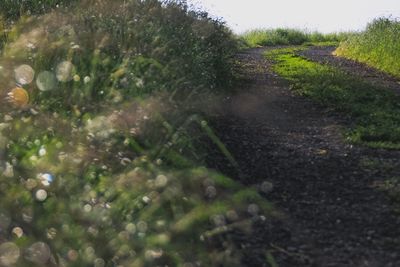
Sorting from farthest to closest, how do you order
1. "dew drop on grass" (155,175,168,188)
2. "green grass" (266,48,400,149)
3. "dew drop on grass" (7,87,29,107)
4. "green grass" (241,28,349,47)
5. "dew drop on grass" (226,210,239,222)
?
1. "green grass" (241,28,349,47)
2. "green grass" (266,48,400,149)
3. "dew drop on grass" (7,87,29,107)
4. "dew drop on grass" (226,210,239,222)
5. "dew drop on grass" (155,175,168,188)

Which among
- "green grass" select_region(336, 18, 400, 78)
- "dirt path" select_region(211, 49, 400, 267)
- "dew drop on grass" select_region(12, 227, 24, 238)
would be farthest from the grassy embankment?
"green grass" select_region(336, 18, 400, 78)

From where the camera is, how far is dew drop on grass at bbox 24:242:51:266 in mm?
2605

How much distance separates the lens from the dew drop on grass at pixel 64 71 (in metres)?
4.22

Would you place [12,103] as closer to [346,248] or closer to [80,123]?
[80,123]

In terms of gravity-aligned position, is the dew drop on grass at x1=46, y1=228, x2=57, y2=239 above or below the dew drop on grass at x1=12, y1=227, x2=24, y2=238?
below

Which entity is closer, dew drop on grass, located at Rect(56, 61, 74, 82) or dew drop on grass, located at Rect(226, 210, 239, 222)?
dew drop on grass, located at Rect(226, 210, 239, 222)

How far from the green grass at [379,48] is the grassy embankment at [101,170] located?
895cm

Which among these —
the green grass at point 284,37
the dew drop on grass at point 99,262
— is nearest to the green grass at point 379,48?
the green grass at point 284,37

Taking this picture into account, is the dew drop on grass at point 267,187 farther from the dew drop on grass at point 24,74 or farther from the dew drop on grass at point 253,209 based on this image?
the dew drop on grass at point 24,74

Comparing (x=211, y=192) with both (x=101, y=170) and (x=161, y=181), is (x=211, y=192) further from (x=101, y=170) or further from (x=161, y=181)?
(x=101, y=170)

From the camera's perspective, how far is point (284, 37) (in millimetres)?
30641

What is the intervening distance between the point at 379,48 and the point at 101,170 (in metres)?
13.1

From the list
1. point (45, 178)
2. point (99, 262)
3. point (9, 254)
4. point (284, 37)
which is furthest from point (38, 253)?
point (284, 37)

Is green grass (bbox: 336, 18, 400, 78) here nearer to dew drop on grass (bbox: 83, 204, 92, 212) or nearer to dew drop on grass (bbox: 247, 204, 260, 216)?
dew drop on grass (bbox: 247, 204, 260, 216)
